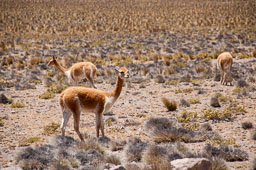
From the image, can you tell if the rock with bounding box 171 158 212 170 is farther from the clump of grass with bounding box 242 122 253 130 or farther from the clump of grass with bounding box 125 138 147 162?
the clump of grass with bounding box 242 122 253 130

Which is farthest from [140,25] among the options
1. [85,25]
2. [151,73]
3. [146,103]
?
[146,103]

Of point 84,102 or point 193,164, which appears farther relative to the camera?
point 84,102

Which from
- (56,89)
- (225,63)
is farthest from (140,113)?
(225,63)

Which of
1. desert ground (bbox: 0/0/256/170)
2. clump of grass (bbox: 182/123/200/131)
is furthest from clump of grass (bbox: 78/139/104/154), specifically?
clump of grass (bbox: 182/123/200/131)

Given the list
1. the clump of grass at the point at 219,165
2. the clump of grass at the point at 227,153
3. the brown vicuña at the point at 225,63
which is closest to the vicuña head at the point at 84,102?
the clump of grass at the point at 227,153

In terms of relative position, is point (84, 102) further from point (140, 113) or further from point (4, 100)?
point (4, 100)

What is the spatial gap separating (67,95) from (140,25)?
3848cm

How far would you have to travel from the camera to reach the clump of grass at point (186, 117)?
9141 millimetres

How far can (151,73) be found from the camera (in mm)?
17141

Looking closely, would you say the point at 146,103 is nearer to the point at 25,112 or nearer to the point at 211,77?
the point at 25,112

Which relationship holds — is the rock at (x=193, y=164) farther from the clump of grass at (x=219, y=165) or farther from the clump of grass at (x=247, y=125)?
the clump of grass at (x=247, y=125)

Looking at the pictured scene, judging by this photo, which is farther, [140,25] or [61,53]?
[140,25]

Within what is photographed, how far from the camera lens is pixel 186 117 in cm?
958

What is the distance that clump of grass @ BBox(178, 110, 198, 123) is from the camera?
9141 millimetres
